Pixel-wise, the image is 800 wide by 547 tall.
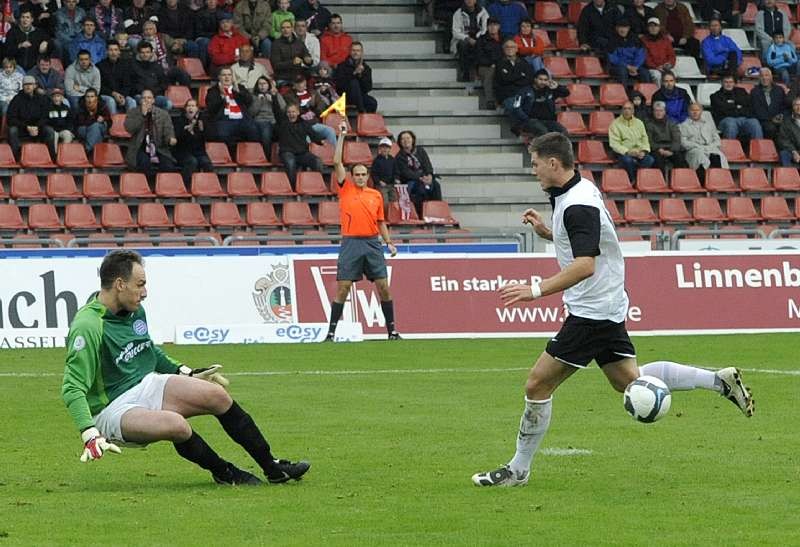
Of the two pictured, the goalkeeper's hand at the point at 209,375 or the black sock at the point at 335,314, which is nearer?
the goalkeeper's hand at the point at 209,375

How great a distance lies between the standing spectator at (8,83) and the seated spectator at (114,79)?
138cm

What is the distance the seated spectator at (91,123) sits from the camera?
1079 inches

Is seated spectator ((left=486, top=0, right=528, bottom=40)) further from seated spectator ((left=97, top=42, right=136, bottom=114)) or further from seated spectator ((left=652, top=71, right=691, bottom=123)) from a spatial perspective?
seated spectator ((left=97, top=42, right=136, bottom=114))

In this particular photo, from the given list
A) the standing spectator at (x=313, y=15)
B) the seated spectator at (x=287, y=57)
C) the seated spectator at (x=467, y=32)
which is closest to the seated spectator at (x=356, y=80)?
the seated spectator at (x=287, y=57)

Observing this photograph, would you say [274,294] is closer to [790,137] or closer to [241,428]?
[241,428]

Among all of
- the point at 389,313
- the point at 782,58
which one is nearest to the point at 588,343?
the point at 389,313

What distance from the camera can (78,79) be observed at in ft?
89.9

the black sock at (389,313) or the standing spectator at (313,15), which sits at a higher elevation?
the standing spectator at (313,15)

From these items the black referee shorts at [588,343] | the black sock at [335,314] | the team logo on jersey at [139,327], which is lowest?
the black sock at [335,314]

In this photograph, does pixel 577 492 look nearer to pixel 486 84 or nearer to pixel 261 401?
pixel 261 401

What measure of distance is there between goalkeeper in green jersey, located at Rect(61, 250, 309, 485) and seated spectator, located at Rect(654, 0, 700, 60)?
25.9 meters

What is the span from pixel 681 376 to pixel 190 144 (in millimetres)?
19057

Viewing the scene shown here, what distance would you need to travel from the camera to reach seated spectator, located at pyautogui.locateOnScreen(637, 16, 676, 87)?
32.9m

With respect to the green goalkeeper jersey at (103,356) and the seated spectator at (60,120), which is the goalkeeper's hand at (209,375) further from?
the seated spectator at (60,120)
